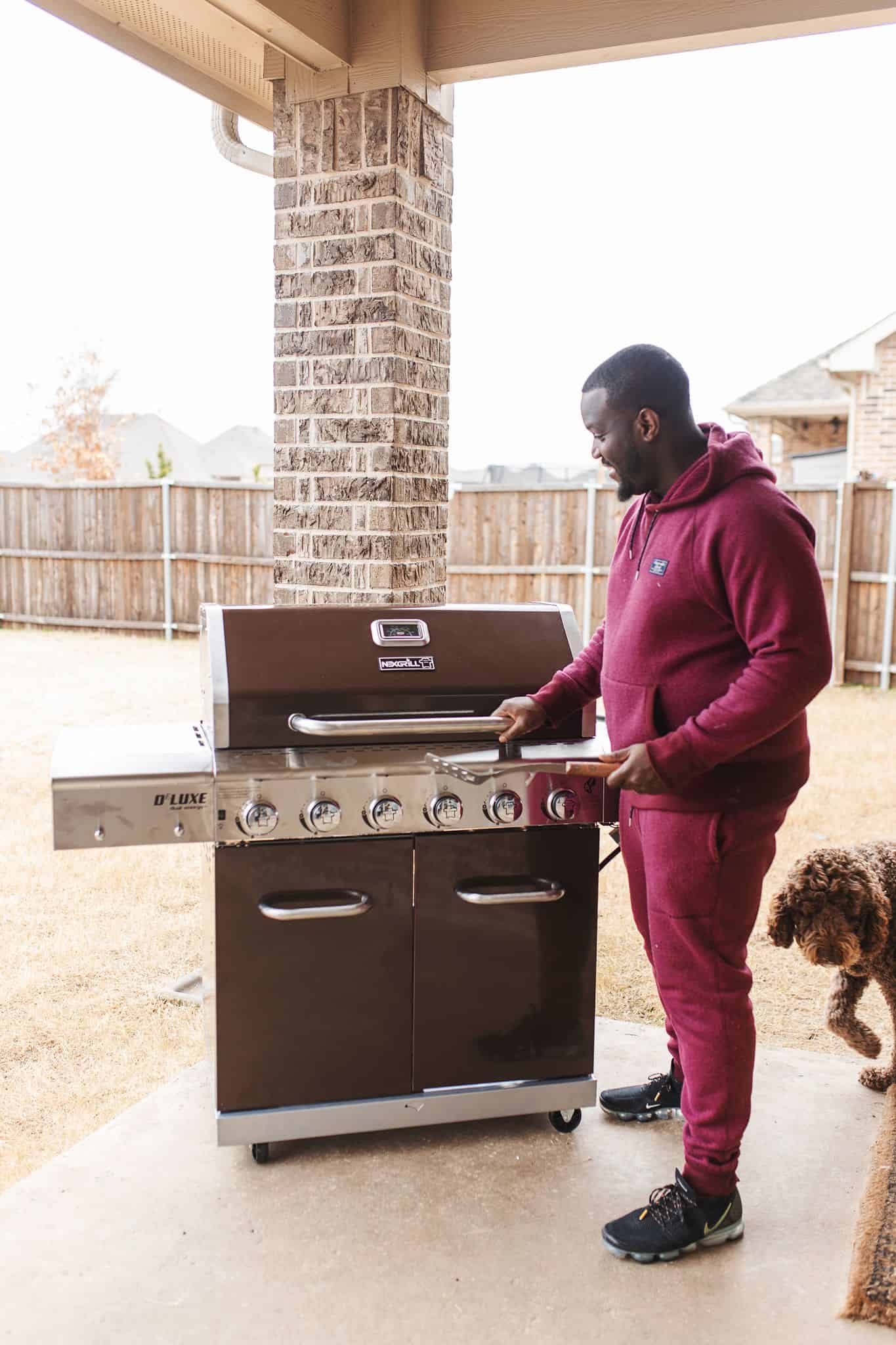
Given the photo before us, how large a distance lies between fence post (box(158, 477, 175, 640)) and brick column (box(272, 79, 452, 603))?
8.26 m

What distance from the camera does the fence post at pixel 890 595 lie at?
9086 mm

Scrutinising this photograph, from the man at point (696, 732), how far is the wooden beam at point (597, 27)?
A: 1219mm

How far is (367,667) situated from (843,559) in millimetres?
7730

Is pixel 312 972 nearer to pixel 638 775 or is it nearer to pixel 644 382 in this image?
pixel 638 775

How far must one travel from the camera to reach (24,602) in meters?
12.0

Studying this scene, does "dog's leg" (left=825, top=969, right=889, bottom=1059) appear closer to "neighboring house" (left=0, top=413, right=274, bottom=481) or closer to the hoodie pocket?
the hoodie pocket

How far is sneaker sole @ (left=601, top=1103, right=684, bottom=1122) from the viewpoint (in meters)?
2.68

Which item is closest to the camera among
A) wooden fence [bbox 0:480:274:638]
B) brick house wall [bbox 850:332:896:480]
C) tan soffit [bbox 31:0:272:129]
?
tan soffit [bbox 31:0:272:129]

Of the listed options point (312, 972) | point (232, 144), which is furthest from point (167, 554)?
point (312, 972)

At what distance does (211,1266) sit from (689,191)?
80.3ft

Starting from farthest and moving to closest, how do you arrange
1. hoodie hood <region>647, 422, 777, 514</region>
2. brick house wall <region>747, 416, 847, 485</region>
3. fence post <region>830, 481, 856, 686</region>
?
brick house wall <region>747, 416, 847, 485</region> → fence post <region>830, 481, 856, 686</region> → hoodie hood <region>647, 422, 777, 514</region>

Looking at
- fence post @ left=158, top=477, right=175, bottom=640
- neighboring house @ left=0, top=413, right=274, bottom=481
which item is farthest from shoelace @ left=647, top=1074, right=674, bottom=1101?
neighboring house @ left=0, top=413, right=274, bottom=481

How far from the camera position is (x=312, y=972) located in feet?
7.88

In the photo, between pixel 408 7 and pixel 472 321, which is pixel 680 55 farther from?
pixel 472 321
